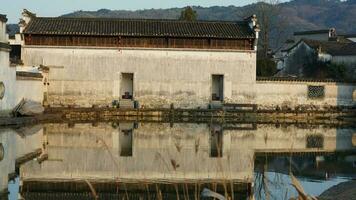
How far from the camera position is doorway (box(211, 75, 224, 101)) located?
3359cm

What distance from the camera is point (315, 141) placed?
22594mm

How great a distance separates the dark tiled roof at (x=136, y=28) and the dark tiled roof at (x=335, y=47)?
14036 mm

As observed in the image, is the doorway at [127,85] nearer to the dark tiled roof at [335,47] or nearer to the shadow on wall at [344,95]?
the shadow on wall at [344,95]

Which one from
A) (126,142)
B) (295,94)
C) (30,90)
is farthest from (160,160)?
(295,94)

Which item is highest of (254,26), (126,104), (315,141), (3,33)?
(254,26)

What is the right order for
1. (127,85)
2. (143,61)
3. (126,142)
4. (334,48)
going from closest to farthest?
(126,142) < (143,61) < (127,85) < (334,48)

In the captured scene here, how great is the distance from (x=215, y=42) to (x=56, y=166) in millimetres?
20281

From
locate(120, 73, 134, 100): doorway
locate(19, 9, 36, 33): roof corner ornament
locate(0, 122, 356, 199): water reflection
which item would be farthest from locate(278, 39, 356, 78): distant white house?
locate(19, 9, 36, 33): roof corner ornament

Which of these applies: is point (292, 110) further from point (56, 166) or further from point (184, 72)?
point (56, 166)

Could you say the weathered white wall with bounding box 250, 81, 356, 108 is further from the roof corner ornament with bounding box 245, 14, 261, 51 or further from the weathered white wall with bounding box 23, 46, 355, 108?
the roof corner ornament with bounding box 245, 14, 261, 51

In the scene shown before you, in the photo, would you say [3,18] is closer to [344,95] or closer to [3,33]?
[3,33]

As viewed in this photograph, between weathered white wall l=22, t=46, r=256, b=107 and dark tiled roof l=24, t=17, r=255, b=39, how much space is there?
3.03ft

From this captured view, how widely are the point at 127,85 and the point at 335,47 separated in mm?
20314

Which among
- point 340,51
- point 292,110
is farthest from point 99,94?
point 340,51
